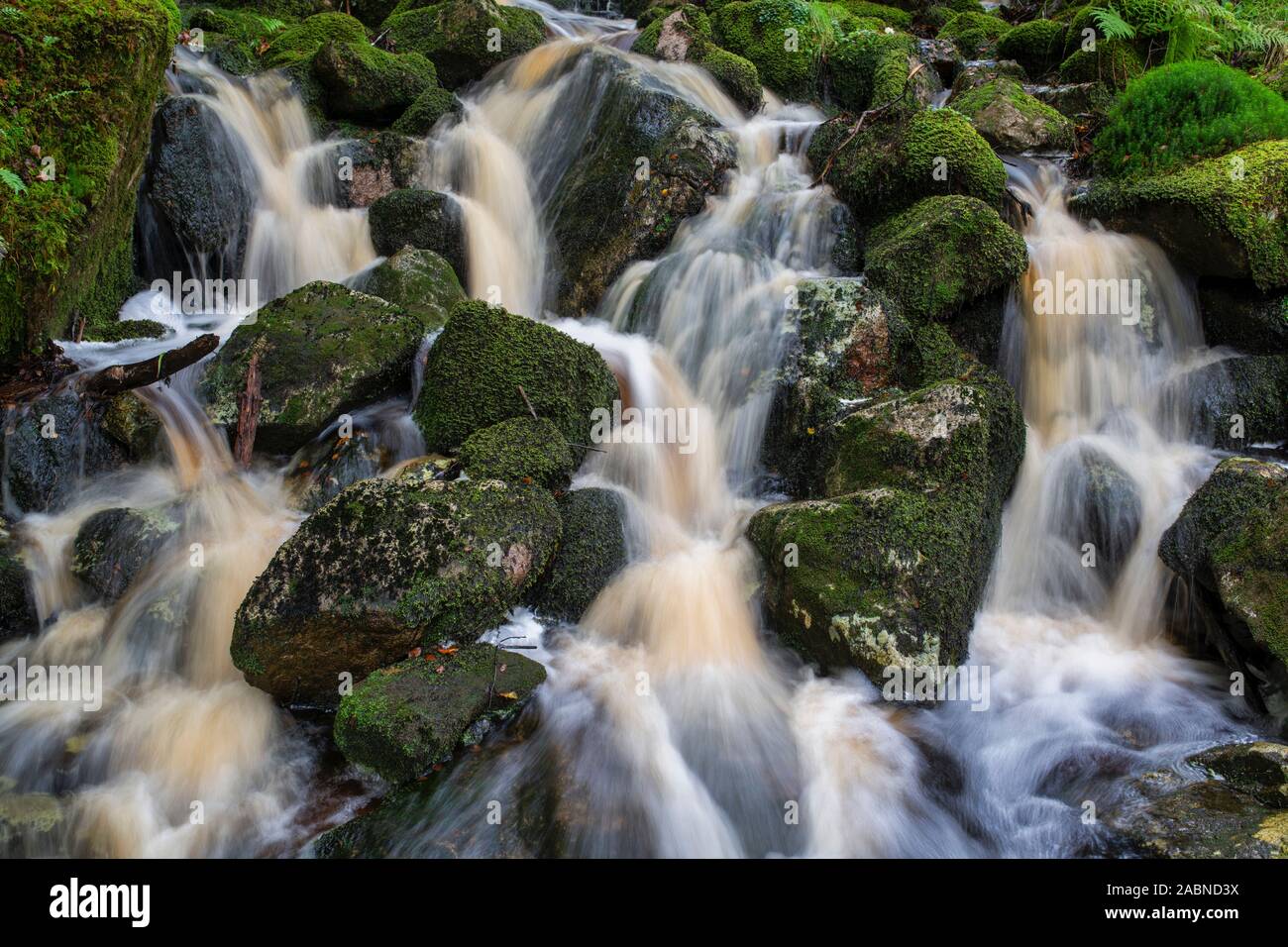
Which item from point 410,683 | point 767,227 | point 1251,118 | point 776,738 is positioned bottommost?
point 776,738

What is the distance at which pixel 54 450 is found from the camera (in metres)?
5.41

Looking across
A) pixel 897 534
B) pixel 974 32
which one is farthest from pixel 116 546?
pixel 974 32

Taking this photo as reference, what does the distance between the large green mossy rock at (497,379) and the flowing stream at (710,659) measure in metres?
0.37

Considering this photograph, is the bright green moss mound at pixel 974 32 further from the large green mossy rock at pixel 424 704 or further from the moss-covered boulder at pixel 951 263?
the large green mossy rock at pixel 424 704

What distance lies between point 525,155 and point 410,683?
23.2 ft

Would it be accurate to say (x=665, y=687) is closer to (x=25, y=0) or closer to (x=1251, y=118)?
(x=25, y=0)

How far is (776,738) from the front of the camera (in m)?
4.39

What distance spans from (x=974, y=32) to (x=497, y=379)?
1060 centimetres

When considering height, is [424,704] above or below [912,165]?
below

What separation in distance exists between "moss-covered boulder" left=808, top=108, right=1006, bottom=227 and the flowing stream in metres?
0.36

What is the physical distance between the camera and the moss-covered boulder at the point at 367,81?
9.76 m

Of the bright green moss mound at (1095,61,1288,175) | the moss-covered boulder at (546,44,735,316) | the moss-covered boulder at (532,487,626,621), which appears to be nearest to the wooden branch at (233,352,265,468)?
the moss-covered boulder at (532,487,626,621)

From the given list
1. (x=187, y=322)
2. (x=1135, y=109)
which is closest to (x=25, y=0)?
(x=187, y=322)

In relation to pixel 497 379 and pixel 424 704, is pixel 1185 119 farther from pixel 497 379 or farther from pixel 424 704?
pixel 424 704
